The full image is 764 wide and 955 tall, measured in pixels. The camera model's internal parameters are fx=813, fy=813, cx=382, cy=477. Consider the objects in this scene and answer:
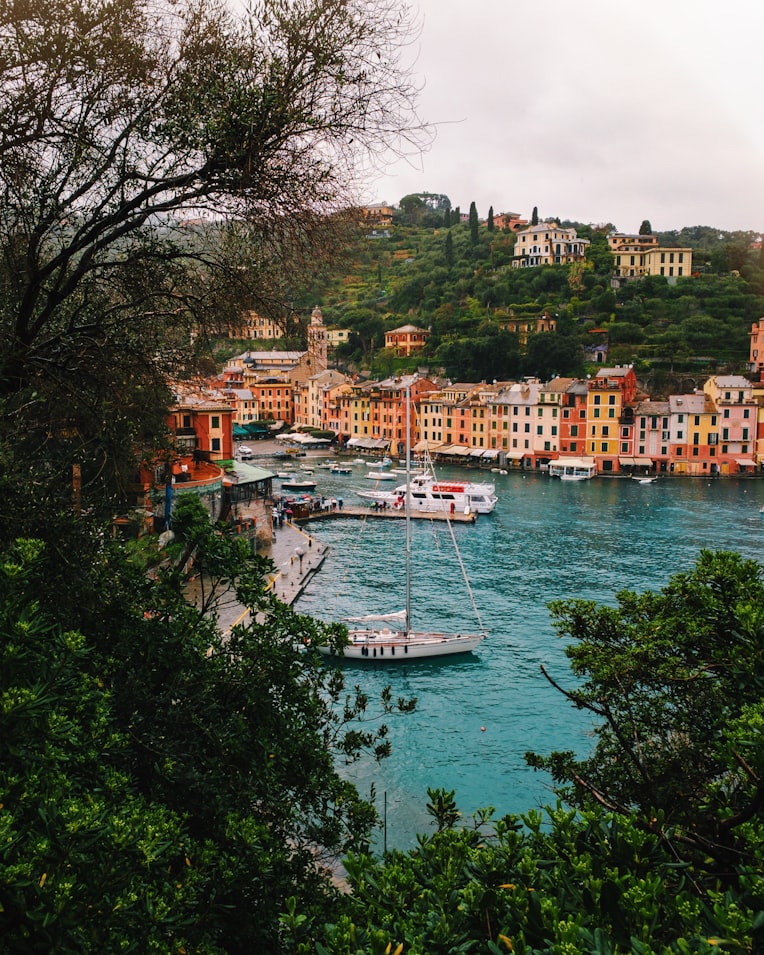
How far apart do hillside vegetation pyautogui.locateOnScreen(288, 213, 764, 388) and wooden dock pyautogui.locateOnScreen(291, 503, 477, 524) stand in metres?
25.6

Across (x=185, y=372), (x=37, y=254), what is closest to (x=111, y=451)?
(x=185, y=372)

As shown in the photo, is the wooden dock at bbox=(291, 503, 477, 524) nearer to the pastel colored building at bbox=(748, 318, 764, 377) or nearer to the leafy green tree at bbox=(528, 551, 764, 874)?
the leafy green tree at bbox=(528, 551, 764, 874)

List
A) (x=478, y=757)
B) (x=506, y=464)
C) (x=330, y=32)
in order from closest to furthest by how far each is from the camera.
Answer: (x=330, y=32) → (x=478, y=757) → (x=506, y=464)

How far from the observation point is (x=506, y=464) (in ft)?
177

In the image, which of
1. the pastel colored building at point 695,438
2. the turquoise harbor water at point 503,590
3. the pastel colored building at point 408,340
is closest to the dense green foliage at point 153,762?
the turquoise harbor water at point 503,590

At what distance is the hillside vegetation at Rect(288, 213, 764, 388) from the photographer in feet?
200

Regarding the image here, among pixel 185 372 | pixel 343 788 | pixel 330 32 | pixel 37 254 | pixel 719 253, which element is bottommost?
pixel 343 788

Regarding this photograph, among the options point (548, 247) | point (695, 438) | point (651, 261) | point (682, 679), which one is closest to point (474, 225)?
point (548, 247)

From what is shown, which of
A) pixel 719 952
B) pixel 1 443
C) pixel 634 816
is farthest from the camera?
pixel 1 443

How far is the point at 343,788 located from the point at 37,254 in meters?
3.52

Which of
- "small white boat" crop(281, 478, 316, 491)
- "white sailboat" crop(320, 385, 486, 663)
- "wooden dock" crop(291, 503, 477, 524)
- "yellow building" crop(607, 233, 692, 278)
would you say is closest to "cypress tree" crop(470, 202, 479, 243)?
"yellow building" crop(607, 233, 692, 278)

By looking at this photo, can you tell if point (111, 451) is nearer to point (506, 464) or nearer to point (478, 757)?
point (478, 757)

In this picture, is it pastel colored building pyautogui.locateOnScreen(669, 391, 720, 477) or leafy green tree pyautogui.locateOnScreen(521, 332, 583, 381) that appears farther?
leafy green tree pyautogui.locateOnScreen(521, 332, 583, 381)

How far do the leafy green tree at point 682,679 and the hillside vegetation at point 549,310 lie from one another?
181ft
